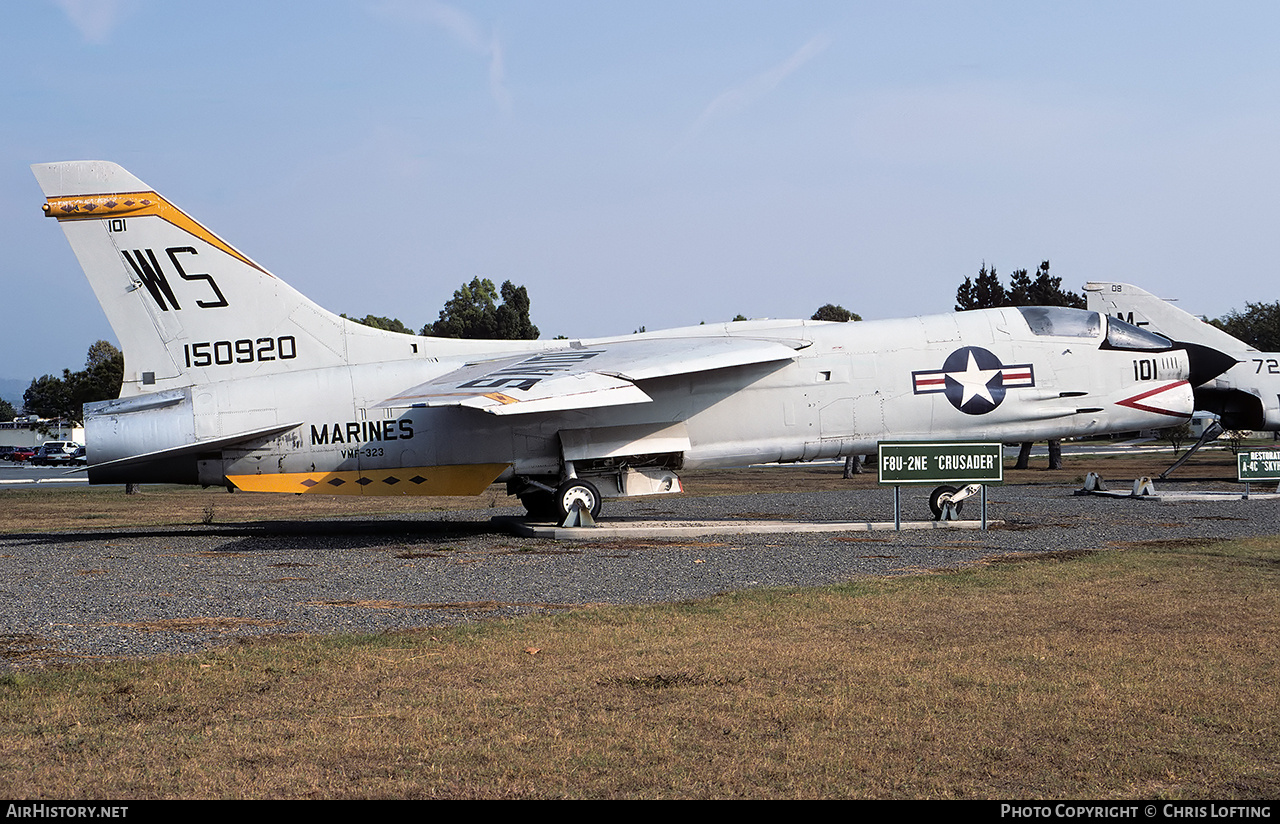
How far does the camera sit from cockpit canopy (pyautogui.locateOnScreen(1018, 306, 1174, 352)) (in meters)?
17.5

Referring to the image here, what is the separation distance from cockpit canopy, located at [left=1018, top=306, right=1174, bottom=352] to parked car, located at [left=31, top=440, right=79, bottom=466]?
6854 centimetres

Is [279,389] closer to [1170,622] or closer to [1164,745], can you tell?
[1170,622]

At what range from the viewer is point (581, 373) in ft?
50.0

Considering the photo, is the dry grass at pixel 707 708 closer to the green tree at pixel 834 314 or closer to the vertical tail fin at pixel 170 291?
the vertical tail fin at pixel 170 291

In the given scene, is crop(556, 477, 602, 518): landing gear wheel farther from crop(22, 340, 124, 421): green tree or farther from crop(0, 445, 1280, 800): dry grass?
crop(22, 340, 124, 421): green tree

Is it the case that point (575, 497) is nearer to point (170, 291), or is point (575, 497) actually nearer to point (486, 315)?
point (170, 291)

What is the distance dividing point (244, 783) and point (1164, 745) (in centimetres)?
441

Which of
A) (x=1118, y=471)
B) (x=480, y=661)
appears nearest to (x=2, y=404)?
(x=1118, y=471)

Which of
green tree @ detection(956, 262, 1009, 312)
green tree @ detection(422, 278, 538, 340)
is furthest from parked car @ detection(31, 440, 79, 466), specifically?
green tree @ detection(956, 262, 1009, 312)

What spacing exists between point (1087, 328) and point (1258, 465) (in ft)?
25.7

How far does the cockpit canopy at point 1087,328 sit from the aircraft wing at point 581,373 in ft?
13.1

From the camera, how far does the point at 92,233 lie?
52.9 ft

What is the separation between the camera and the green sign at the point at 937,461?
16469 millimetres

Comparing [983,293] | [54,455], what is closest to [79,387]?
[54,455]
